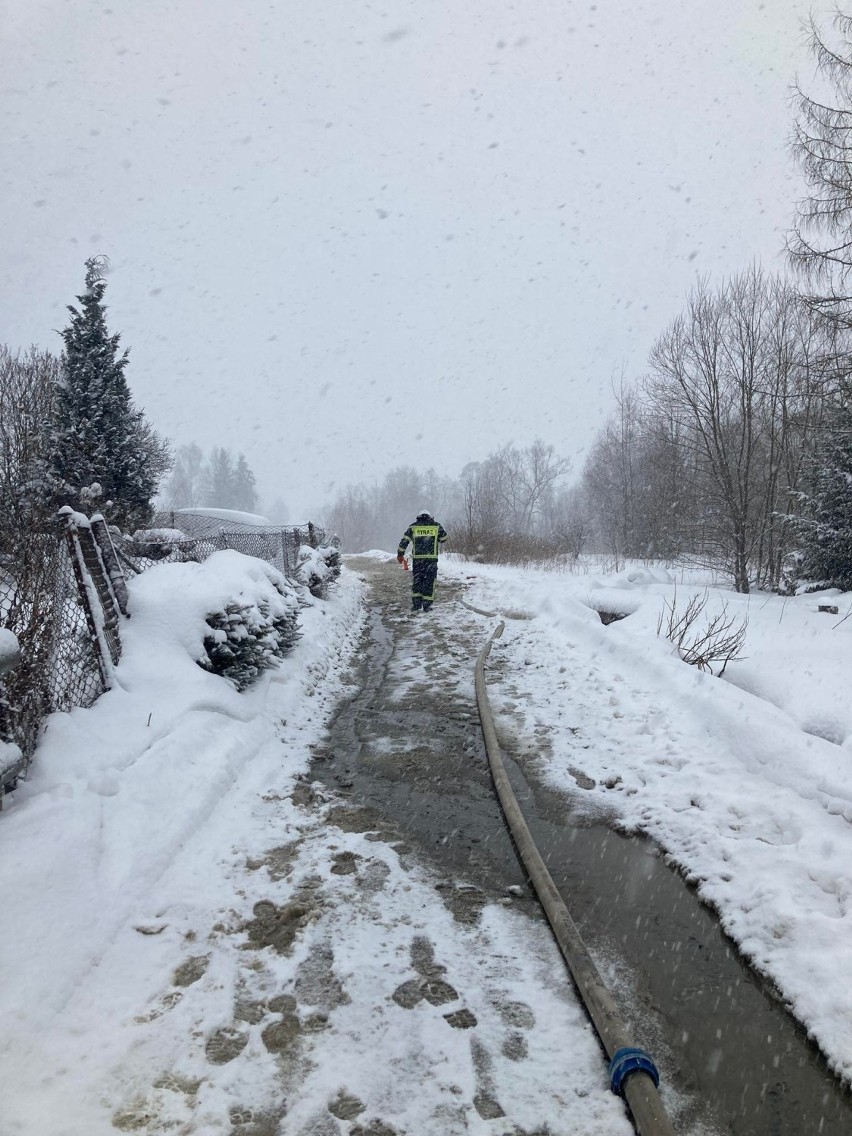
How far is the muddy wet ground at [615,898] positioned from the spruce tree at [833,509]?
9.18 meters

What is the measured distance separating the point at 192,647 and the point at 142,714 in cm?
119

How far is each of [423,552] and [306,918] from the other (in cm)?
915

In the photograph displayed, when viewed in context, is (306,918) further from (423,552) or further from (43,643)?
(423,552)

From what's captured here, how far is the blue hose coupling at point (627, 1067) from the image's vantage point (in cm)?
219

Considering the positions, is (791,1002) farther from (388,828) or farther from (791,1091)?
(388,828)

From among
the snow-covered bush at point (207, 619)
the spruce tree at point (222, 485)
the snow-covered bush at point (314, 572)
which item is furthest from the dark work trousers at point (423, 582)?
the spruce tree at point (222, 485)

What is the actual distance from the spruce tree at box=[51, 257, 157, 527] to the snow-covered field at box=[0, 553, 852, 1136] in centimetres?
1464

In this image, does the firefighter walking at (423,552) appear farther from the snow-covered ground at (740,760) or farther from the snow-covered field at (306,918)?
the snow-covered field at (306,918)

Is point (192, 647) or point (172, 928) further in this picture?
point (192, 647)

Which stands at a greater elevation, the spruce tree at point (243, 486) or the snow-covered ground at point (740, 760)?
the spruce tree at point (243, 486)

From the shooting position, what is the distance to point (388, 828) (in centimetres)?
432

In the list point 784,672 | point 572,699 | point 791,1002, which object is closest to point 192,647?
point 572,699

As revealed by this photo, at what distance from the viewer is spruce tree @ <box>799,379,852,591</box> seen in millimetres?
11664

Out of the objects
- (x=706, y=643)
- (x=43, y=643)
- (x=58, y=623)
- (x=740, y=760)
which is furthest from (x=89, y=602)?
(x=706, y=643)
